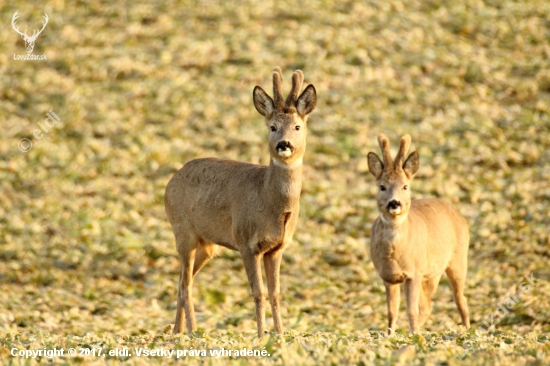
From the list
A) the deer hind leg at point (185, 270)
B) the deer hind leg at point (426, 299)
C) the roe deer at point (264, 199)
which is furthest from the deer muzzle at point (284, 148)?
the deer hind leg at point (426, 299)

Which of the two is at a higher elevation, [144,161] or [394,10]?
[394,10]

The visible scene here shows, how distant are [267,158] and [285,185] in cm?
871

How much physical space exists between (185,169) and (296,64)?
35.3ft

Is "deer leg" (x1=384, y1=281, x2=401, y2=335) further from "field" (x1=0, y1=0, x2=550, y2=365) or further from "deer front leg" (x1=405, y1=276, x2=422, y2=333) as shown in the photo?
"field" (x1=0, y1=0, x2=550, y2=365)

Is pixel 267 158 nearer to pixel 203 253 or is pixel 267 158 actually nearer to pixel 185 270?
pixel 203 253

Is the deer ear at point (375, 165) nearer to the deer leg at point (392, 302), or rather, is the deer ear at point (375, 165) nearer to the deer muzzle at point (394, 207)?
the deer muzzle at point (394, 207)

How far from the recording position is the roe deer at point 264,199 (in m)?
8.48

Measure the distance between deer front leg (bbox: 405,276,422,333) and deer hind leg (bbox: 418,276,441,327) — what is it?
0.79m

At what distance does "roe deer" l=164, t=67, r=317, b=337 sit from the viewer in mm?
8484

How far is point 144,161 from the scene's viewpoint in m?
17.3

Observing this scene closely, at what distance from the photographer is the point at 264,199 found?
28.3ft

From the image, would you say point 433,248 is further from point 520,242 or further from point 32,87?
point 32,87

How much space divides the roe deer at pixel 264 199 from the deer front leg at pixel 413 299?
6.15 feet

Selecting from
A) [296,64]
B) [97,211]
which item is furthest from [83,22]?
[97,211]
